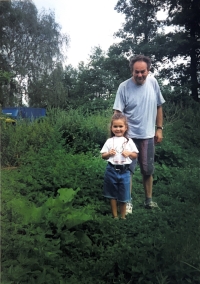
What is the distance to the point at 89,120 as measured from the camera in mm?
2600

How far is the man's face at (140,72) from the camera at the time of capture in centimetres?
239

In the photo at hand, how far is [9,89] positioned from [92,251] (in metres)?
0.91

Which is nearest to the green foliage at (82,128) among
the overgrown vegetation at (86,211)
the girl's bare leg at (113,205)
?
the overgrown vegetation at (86,211)

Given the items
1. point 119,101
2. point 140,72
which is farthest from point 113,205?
point 140,72

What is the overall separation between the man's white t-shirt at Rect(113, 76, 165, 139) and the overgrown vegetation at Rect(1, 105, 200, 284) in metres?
0.10

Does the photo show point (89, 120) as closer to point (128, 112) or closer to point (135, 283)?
point (128, 112)

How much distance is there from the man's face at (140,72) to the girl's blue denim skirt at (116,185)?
2.00 feet

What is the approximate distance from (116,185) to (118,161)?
0.16m

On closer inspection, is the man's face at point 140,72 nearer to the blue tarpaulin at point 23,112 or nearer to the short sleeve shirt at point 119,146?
the short sleeve shirt at point 119,146

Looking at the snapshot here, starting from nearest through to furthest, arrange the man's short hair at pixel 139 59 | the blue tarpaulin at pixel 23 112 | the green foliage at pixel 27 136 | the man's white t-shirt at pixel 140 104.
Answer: the blue tarpaulin at pixel 23 112, the green foliage at pixel 27 136, the man's short hair at pixel 139 59, the man's white t-shirt at pixel 140 104

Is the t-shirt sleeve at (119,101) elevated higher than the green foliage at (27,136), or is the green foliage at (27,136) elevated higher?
the t-shirt sleeve at (119,101)

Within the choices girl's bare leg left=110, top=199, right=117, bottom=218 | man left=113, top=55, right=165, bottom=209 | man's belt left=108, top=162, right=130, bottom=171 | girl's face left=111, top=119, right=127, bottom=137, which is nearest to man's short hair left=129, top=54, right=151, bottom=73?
man left=113, top=55, right=165, bottom=209

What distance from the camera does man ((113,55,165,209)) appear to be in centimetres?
243

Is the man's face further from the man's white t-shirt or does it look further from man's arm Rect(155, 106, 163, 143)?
man's arm Rect(155, 106, 163, 143)
